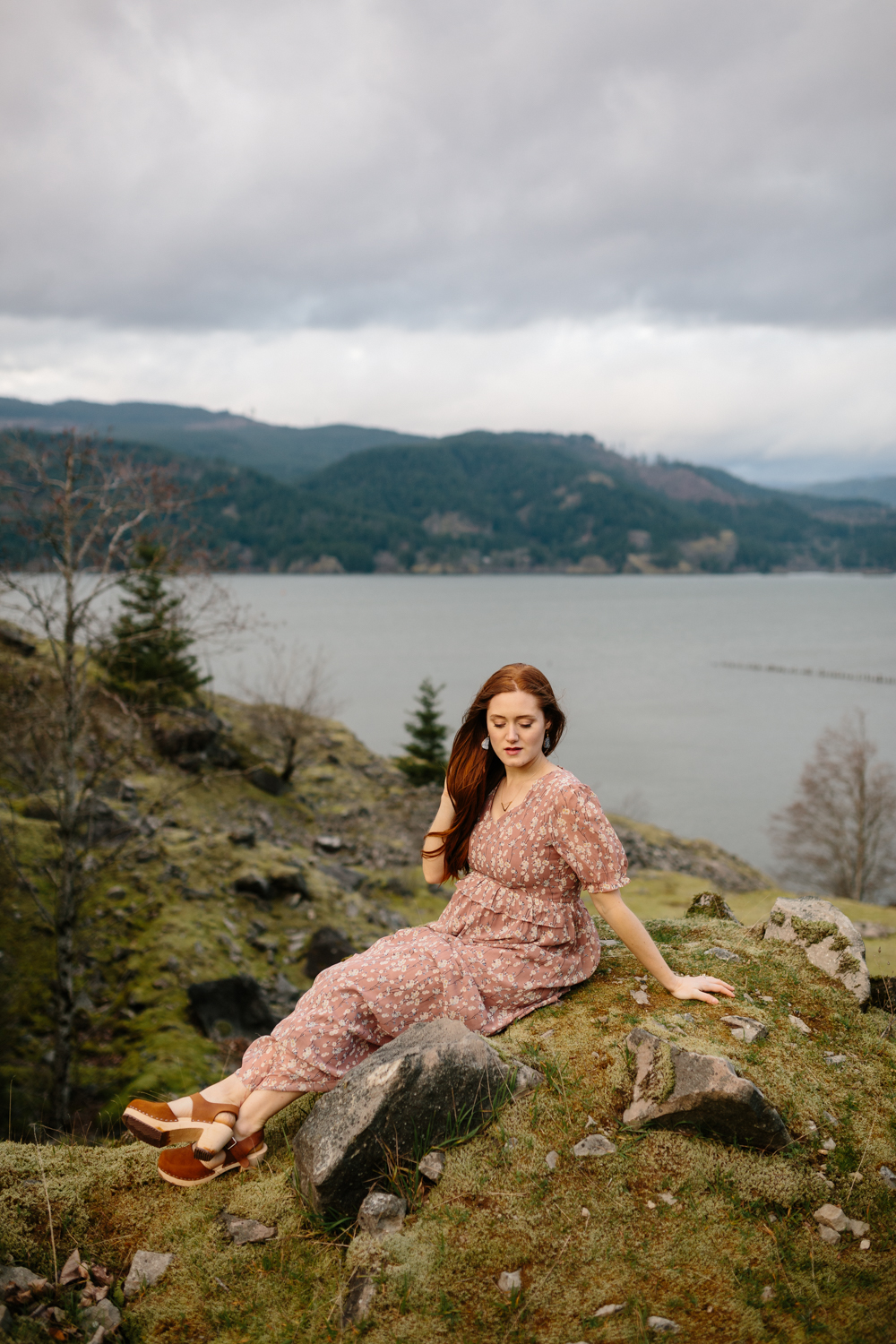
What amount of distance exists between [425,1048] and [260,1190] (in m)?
1.03

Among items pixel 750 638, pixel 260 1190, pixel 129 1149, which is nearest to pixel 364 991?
pixel 260 1190

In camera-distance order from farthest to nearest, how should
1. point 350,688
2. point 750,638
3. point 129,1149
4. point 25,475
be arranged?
point 750,638 → point 350,688 → point 25,475 → point 129,1149

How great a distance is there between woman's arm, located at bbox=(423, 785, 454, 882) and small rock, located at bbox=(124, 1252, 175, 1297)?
2088mm

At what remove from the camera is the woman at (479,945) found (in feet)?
12.0

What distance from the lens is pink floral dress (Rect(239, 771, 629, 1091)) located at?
372 centimetres

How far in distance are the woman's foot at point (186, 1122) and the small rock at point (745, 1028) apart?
8.54ft

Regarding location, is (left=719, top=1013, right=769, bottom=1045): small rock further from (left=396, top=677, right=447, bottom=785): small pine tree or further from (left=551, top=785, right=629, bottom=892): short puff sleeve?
(left=396, top=677, right=447, bottom=785): small pine tree

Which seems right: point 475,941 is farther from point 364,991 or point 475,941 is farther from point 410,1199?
point 410,1199

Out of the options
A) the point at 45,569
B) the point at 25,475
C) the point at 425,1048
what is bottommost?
the point at 425,1048

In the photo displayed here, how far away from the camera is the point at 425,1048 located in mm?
3539

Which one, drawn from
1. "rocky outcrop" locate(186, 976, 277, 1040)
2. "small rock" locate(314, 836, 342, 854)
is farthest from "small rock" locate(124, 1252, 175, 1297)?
"small rock" locate(314, 836, 342, 854)

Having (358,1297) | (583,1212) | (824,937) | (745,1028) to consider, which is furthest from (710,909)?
(358,1297)

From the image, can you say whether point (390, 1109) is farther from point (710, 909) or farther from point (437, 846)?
point (710, 909)

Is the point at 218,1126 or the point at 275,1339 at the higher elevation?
the point at 218,1126
